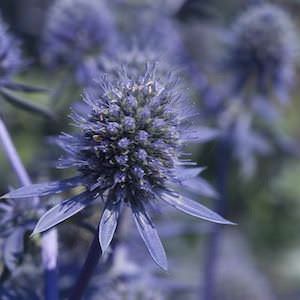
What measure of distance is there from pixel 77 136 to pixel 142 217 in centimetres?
17

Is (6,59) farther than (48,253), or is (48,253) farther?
(6,59)

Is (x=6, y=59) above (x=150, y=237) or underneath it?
above

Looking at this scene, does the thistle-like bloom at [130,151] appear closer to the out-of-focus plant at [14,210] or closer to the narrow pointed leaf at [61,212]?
the narrow pointed leaf at [61,212]

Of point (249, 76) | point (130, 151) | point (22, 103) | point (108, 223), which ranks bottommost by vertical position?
point (108, 223)

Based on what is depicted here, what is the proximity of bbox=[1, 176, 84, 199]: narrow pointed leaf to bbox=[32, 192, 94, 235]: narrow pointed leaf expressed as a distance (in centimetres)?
3

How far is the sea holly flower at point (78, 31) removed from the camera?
74.2 inches

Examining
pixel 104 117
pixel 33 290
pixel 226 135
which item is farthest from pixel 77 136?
pixel 226 135

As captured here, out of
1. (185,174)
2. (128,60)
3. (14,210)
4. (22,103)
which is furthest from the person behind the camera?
(128,60)

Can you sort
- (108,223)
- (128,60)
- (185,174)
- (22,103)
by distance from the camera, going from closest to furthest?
(108,223) < (185,174) < (22,103) < (128,60)

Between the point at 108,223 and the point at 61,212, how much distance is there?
0.07 meters

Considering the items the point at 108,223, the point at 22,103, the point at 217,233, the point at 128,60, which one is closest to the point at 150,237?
the point at 108,223

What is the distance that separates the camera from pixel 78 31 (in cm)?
Result: 190

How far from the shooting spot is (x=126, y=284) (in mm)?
1519

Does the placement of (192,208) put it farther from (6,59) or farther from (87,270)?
(6,59)
